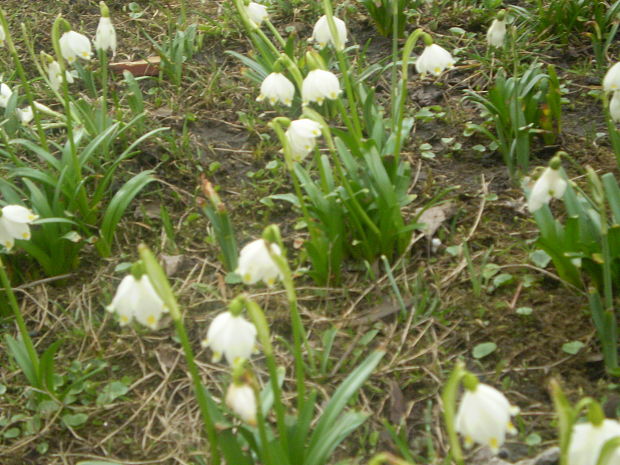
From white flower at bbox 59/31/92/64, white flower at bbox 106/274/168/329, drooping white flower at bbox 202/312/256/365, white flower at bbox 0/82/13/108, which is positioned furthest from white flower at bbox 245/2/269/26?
drooping white flower at bbox 202/312/256/365

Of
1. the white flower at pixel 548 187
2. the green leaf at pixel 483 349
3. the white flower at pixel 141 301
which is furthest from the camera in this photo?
the green leaf at pixel 483 349

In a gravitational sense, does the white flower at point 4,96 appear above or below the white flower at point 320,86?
below

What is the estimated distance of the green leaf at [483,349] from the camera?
223 centimetres

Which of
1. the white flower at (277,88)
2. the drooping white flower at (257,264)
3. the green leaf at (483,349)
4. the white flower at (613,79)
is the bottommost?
the green leaf at (483,349)

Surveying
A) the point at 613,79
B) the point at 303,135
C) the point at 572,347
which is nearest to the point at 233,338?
the point at 303,135

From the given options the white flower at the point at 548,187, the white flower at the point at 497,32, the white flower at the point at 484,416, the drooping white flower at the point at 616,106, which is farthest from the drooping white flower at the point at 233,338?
the white flower at the point at 497,32

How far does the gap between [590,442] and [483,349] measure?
37.9 inches

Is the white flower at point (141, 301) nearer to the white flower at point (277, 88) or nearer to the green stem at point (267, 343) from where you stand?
the green stem at point (267, 343)

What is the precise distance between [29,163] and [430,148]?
1.67 meters

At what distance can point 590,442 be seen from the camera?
1.28 metres

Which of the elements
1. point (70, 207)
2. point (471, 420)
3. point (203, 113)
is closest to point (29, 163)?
point (70, 207)

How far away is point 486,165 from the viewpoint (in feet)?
9.85

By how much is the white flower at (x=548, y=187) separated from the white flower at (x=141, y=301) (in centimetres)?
100

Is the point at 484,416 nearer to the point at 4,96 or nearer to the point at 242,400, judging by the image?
the point at 242,400
